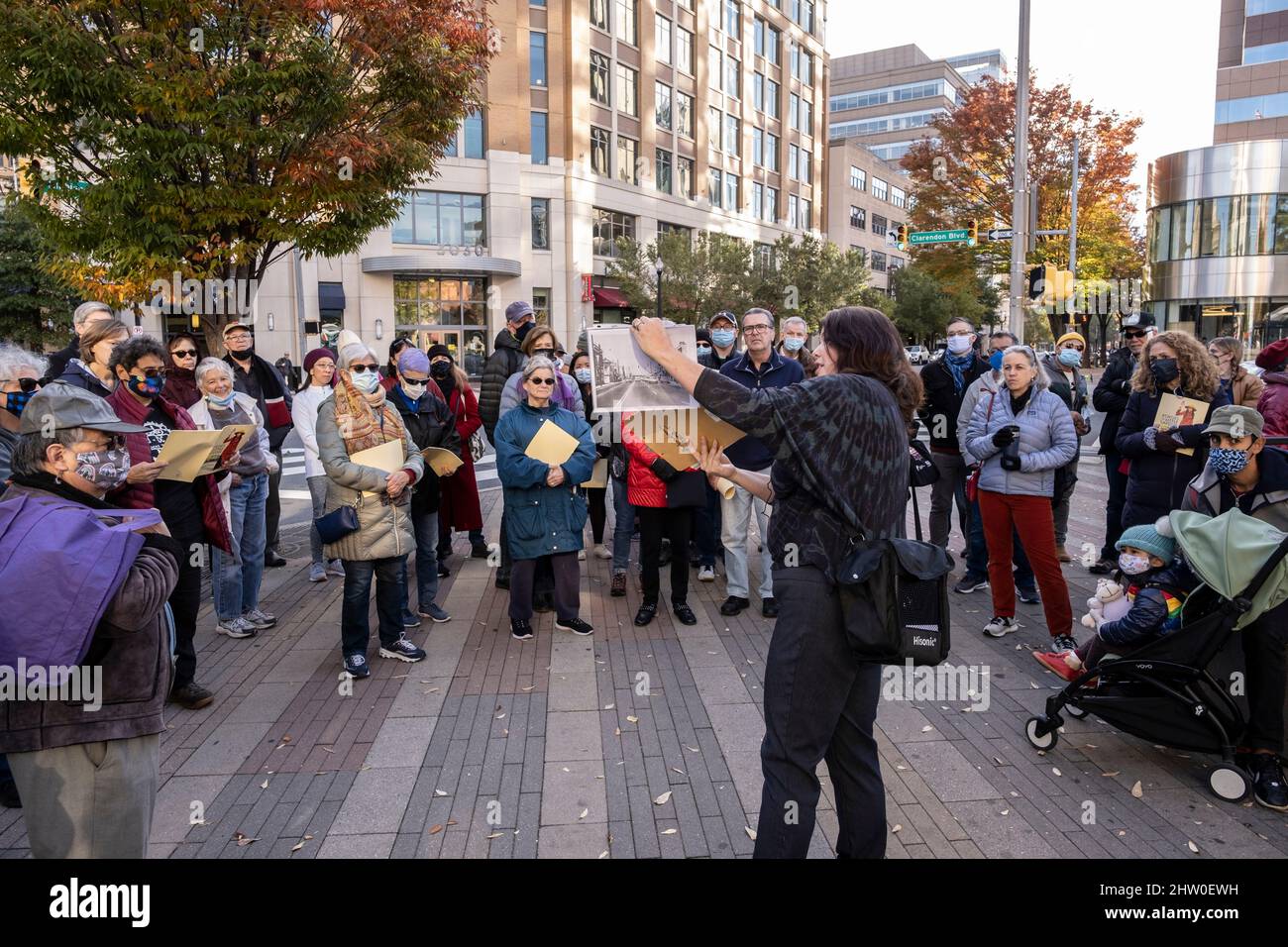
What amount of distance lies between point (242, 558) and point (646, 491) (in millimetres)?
3208

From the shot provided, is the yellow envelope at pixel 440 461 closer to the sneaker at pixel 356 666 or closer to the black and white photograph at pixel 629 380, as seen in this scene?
the sneaker at pixel 356 666

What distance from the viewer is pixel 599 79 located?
42.2m

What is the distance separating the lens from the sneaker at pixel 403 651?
5.93 m

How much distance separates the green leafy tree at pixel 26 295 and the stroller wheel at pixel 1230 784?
37.4 metres

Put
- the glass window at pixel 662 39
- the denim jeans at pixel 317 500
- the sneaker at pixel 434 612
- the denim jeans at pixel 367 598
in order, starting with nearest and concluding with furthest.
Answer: the denim jeans at pixel 367 598 < the sneaker at pixel 434 612 < the denim jeans at pixel 317 500 < the glass window at pixel 662 39

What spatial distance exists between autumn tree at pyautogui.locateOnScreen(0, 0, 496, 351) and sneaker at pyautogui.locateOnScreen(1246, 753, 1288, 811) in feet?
31.7

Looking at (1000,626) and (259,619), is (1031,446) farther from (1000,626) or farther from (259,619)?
(259,619)

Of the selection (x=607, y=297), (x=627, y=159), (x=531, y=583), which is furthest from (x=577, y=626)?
(x=627, y=159)

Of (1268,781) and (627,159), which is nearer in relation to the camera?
(1268,781)

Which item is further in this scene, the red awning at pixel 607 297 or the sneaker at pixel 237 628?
the red awning at pixel 607 297

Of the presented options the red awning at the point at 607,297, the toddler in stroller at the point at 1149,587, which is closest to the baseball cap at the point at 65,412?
the toddler in stroller at the point at 1149,587

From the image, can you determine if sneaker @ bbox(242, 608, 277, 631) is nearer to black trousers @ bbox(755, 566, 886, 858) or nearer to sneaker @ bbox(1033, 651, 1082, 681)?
black trousers @ bbox(755, 566, 886, 858)

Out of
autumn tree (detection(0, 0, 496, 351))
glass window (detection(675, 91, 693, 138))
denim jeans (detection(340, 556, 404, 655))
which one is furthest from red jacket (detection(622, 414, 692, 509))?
glass window (detection(675, 91, 693, 138))

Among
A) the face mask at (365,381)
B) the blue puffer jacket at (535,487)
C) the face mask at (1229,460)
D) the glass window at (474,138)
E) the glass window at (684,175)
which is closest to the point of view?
the face mask at (1229,460)
